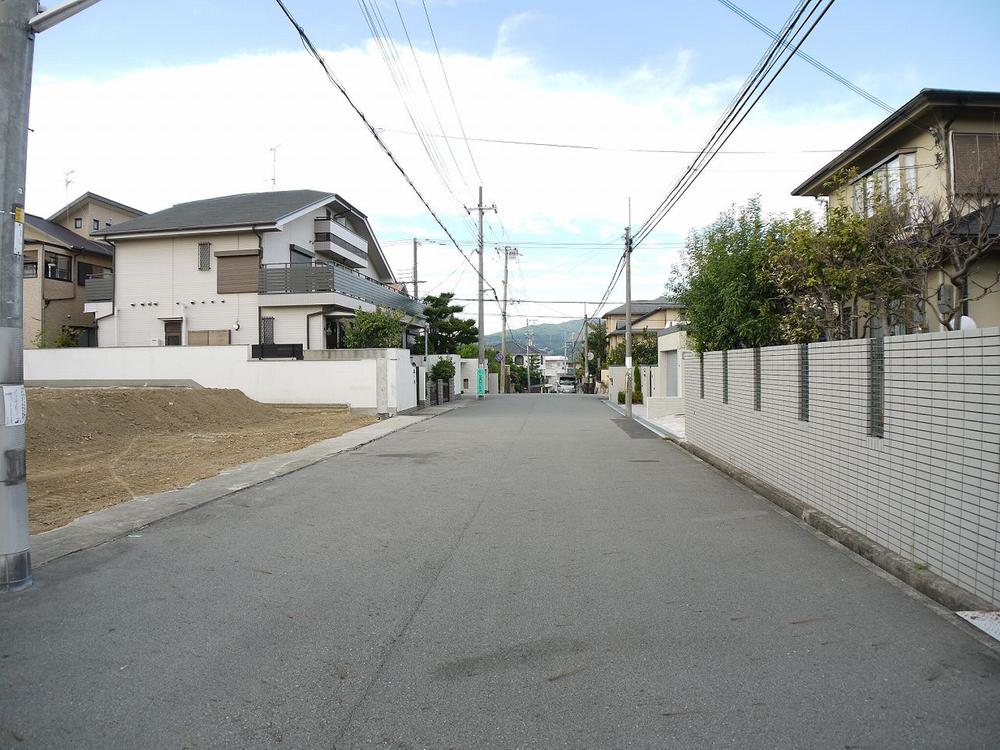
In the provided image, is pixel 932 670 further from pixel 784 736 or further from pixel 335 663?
pixel 335 663

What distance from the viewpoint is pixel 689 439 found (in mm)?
15867

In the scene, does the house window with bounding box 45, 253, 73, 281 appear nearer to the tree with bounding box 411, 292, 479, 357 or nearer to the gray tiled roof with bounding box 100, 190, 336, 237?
the gray tiled roof with bounding box 100, 190, 336, 237

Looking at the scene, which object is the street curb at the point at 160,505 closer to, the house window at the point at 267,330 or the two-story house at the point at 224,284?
the two-story house at the point at 224,284

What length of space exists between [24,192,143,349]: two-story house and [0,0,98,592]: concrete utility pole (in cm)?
2917

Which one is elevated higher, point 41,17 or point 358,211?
point 358,211

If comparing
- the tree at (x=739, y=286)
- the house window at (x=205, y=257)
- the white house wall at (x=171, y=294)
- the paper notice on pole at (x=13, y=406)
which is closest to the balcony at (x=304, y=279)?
the white house wall at (x=171, y=294)

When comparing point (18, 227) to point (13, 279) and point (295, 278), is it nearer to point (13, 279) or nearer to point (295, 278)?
point (13, 279)

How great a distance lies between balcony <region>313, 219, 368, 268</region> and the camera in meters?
32.3

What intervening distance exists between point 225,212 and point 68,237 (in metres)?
9.73

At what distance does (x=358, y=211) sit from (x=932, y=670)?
111 feet

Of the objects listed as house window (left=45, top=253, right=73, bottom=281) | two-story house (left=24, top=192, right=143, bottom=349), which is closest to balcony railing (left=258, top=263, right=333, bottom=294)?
two-story house (left=24, top=192, right=143, bottom=349)

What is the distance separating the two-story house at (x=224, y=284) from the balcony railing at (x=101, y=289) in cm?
5

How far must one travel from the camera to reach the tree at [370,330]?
27031 millimetres

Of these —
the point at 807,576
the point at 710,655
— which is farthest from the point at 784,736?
the point at 807,576
